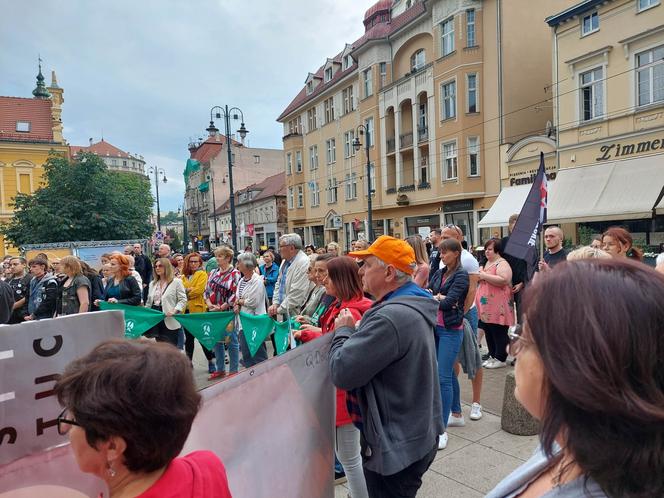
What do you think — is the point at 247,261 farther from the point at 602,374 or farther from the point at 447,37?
the point at 447,37

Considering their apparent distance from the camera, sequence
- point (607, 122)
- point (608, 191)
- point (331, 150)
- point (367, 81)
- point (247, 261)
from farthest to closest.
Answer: point (331, 150) → point (367, 81) → point (607, 122) → point (608, 191) → point (247, 261)

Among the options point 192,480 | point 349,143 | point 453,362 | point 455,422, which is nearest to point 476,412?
point 455,422

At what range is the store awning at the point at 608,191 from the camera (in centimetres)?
1558

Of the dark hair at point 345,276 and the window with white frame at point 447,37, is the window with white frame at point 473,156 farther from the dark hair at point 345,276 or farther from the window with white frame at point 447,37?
the dark hair at point 345,276

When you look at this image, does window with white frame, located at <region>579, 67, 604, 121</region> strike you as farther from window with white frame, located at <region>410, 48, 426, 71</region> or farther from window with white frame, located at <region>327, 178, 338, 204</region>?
window with white frame, located at <region>327, 178, 338, 204</region>

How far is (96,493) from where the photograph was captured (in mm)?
1701

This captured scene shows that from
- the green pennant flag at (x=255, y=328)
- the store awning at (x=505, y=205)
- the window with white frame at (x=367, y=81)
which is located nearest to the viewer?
the green pennant flag at (x=255, y=328)

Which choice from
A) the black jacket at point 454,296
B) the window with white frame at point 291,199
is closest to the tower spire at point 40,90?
the window with white frame at point 291,199

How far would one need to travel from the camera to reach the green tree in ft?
74.4

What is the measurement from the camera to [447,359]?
13.0 feet

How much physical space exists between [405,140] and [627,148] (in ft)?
46.4

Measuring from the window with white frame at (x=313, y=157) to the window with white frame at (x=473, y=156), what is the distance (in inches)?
686

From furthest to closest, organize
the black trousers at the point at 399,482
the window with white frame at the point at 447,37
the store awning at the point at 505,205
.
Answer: the window with white frame at the point at 447,37, the store awning at the point at 505,205, the black trousers at the point at 399,482

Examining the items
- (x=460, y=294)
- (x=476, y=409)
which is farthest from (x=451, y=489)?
(x=460, y=294)
